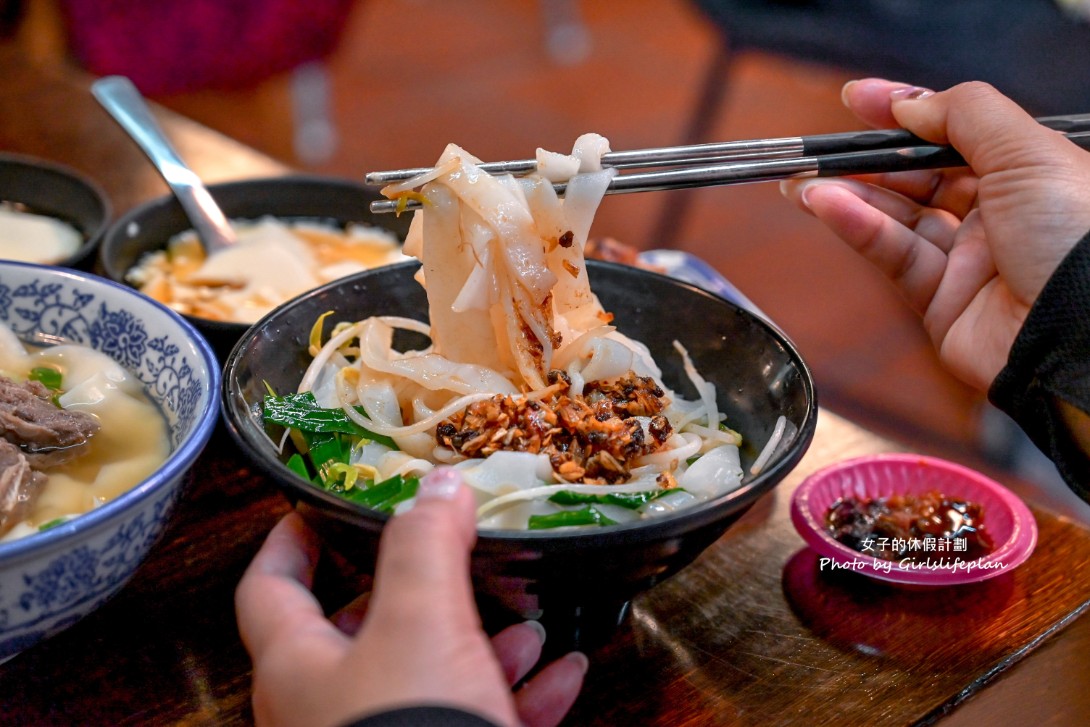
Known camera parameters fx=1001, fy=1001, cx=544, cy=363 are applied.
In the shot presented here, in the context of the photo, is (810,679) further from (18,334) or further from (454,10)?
(454,10)

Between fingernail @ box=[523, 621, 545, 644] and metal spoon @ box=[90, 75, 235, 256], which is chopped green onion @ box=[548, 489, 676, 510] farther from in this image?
metal spoon @ box=[90, 75, 235, 256]

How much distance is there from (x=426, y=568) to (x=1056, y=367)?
0.78 m

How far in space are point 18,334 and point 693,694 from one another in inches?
36.9

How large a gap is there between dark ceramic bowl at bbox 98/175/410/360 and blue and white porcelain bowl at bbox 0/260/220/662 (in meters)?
0.38

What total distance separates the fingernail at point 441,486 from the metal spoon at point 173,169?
3.55 feet

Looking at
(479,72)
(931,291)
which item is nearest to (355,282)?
(931,291)

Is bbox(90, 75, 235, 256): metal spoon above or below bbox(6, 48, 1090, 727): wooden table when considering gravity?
above

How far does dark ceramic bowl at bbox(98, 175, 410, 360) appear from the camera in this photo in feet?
5.58

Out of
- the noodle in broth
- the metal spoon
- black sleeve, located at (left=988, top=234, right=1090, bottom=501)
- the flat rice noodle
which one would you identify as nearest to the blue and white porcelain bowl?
the noodle in broth

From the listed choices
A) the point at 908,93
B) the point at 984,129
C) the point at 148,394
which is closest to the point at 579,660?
the point at 148,394

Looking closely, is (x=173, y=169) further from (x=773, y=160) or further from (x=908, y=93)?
(x=908, y=93)

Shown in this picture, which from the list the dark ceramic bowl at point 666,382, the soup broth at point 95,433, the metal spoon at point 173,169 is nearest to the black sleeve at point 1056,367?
the dark ceramic bowl at point 666,382

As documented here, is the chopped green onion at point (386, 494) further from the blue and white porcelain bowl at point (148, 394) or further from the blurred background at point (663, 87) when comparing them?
the blurred background at point (663, 87)

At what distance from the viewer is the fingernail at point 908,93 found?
1.44 meters
